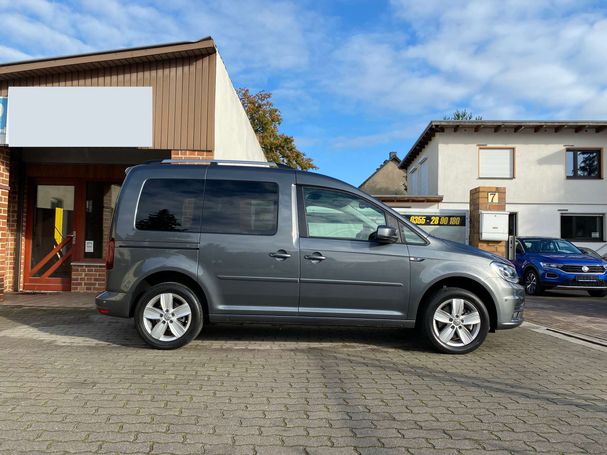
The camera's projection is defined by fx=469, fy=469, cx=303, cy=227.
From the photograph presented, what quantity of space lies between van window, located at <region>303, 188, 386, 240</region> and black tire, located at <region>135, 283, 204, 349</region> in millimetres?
1572

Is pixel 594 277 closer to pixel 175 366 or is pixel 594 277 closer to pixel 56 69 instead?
pixel 175 366

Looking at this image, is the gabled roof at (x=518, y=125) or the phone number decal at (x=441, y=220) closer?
the phone number decal at (x=441, y=220)

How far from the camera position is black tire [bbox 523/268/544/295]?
11766mm

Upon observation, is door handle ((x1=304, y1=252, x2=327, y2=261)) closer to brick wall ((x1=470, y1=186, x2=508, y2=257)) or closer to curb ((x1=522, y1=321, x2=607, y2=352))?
curb ((x1=522, y1=321, x2=607, y2=352))

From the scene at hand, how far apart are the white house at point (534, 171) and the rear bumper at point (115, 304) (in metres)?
18.2

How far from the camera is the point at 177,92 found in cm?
816

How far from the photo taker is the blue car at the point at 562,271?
37.5 feet

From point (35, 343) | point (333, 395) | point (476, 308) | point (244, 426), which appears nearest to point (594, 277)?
point (476, 308)

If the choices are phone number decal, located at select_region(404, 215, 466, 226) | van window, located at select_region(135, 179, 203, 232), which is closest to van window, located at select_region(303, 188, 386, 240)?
van window, located at select_region(135, 179, 203, 232)

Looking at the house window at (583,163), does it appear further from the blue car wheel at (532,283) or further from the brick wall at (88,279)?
the brick wall at (88,279)

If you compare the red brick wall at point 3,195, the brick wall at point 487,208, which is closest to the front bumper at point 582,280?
the brick wall at point 487,208

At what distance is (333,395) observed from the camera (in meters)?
3.94

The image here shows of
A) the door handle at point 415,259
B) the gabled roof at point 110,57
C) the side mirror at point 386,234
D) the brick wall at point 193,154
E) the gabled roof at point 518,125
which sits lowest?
the door handle at point 415,259

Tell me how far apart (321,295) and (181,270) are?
5.29 feet
